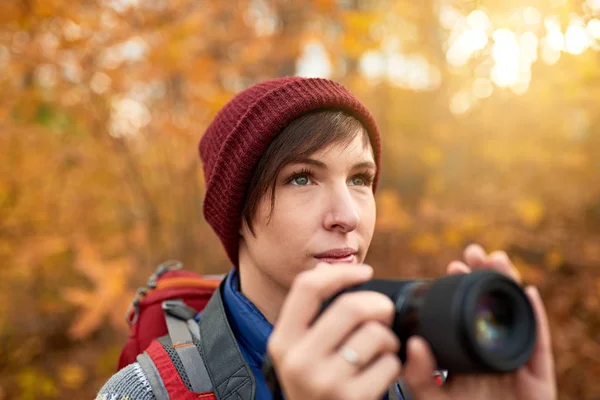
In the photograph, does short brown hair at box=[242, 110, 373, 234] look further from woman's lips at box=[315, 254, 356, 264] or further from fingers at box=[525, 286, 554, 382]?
fingers at box=[525, 286, 554, 382]

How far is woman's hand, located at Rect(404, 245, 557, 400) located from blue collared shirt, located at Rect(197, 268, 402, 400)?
1.72 ft

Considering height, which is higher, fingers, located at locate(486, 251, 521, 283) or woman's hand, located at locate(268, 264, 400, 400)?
fingers, located at locate(486, 251, 521, 283)

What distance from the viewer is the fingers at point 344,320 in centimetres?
86

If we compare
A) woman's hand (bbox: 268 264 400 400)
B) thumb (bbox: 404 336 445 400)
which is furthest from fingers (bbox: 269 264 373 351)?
thumb (bbox: 404 336 445 400)

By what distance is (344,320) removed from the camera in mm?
872

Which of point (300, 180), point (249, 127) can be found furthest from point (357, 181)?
point (249, 127)

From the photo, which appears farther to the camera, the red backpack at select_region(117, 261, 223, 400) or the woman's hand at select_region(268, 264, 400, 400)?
the red backpack at select_region(117, 261, 223, 400)

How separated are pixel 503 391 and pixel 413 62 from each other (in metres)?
5.15

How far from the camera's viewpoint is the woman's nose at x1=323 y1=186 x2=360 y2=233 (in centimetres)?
132

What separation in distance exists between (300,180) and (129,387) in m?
0.78

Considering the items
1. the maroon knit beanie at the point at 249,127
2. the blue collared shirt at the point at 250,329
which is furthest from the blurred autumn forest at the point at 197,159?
the blue collared shirt at the point at 250,329

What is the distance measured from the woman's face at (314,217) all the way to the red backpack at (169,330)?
0.35 meters

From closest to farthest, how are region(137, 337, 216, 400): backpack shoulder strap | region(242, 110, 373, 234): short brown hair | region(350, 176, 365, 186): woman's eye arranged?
region(137, 337, 216, 400): backpack shoulder strap
region(242, 110, 373, 234): short brown hair
region(350, 176, 365, 186): woman's eye

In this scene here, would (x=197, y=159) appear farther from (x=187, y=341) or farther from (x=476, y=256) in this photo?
(x=476, y=256)
